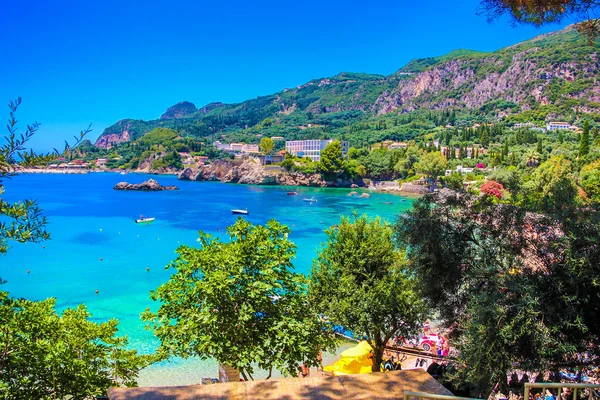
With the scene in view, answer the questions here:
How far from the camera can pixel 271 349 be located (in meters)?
8.68

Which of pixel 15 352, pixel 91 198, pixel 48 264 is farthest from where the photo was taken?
pixel 91 198

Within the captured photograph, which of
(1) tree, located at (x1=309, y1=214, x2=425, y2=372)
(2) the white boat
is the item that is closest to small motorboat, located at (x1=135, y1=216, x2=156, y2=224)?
(2) the white boat

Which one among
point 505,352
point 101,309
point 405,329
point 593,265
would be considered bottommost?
point 101,309

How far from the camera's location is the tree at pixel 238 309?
8.41 m

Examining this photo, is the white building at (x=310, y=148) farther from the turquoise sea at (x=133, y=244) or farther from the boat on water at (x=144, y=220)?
the boat on water at (x=144, y=220)

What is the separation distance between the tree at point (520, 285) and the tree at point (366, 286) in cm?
418

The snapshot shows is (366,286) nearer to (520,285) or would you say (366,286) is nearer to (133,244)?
(520,285)

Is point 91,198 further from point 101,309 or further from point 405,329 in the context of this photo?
point 405,329

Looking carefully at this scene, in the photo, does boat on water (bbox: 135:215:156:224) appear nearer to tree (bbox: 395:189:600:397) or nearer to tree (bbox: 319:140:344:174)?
tree (bbox: 395:189:600:397)

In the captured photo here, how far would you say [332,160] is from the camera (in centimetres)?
10062

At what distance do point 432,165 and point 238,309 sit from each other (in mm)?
80615

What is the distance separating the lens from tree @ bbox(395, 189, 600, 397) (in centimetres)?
568

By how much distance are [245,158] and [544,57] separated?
129 metres

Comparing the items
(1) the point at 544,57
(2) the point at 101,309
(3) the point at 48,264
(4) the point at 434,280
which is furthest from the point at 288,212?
(1) the point at 544,57
